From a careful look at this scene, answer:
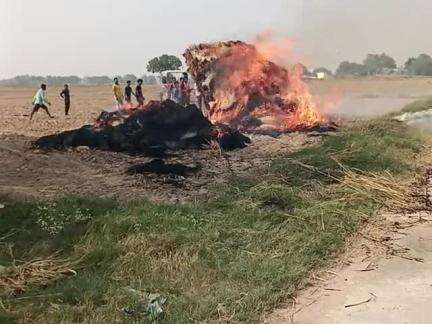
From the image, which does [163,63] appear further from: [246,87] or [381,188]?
[381,188]

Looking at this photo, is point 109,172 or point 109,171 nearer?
point 109,172

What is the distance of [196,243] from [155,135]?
25.7 ft

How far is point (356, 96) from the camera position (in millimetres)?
30734

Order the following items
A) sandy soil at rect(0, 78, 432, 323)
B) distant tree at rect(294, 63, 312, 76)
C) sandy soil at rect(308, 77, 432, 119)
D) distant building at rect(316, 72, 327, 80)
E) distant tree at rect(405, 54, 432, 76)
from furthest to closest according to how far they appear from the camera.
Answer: distant tree at rect(405, 54, 432, 76) < sandy soil at rect(308, 77, 432, 119) < distant building at rect(316, 72, 327, 80) < distant tree at rect(294, 63, 312, 76) < sandy soil at rect(0, 78, 432, 323)

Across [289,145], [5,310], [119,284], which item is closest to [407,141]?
[289,145]

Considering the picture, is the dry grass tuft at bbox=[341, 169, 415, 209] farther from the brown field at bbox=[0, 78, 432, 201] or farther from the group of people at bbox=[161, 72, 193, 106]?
the group of people at bbox=[161, 72, 193, 106]

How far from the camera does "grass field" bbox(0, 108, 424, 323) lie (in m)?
4.77

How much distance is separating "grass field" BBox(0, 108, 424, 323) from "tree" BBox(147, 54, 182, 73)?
24.5 metres

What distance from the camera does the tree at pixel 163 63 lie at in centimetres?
3294

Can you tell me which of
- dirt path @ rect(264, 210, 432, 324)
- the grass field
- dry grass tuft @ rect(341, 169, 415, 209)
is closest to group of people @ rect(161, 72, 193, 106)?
the grass field

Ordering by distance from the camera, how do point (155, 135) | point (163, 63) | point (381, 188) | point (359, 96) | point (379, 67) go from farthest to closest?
1. point (379, 67)
2. point (163, 63)
3. point (359, 96)
4. point (155, 135)
5. point (381, 188)

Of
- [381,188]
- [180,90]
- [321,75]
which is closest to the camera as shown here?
[381,188]

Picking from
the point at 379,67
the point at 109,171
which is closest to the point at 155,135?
the point at 109,171

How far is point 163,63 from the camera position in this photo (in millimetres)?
33531
